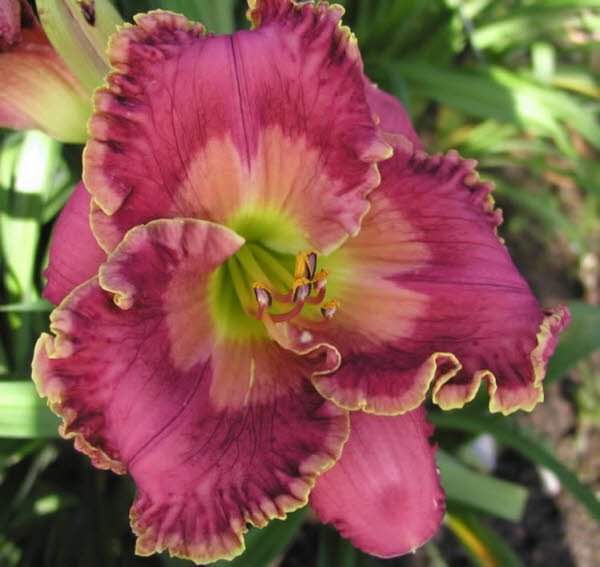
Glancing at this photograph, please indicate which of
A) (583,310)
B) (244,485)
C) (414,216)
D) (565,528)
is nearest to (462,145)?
(583,310)

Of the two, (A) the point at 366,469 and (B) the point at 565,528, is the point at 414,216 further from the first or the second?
(B) the point at 565,528

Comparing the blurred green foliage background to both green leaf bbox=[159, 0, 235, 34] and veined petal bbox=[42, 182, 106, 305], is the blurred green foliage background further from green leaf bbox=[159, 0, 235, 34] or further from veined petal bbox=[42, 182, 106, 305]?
veined petal bbox=[42, 182, 106, 305]

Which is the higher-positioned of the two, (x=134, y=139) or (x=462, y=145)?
(x=134, y=139)

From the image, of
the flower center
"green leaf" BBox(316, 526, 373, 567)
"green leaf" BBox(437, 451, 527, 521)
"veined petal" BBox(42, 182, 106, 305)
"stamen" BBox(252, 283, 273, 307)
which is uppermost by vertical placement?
"veined petal" BBox(42, 182, 106, 305)

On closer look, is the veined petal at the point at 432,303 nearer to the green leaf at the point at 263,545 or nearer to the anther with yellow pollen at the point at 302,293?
the anther with yellow pollen at the point at 302,293

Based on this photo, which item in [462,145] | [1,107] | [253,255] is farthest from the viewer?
[462,145]

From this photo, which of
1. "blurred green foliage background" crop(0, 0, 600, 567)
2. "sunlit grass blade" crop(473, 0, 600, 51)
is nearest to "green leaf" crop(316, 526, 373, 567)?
"blurred green foliage background" crop(0, 0, 600, 567)

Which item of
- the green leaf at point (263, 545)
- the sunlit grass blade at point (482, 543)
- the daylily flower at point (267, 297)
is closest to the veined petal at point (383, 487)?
the daylily flower at point (267, 297)
